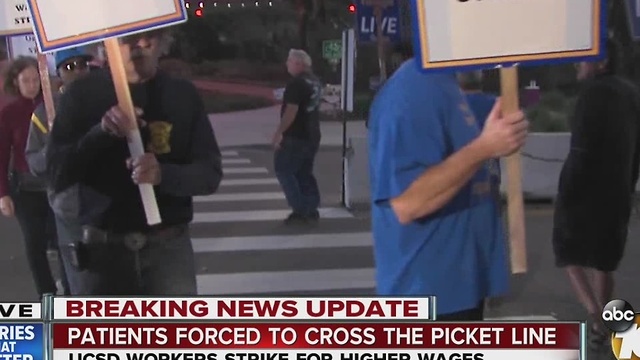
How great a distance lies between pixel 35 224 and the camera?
239 centimetres

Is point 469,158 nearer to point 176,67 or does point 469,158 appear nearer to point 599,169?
point 599,169

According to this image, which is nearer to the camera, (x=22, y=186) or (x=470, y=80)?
(x=470, y=80)

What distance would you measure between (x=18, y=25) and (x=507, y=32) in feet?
4.56

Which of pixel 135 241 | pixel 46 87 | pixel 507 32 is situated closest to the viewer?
pixel 507 32

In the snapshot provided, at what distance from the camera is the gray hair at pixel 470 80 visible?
7.33 ft

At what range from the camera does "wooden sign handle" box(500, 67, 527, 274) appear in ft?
7.34

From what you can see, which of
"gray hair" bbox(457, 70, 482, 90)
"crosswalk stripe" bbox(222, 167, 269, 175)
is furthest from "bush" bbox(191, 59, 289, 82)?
"gray hair" bbox(457, 70, 482, 90)

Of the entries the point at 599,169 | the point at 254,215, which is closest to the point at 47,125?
the point at 254,215

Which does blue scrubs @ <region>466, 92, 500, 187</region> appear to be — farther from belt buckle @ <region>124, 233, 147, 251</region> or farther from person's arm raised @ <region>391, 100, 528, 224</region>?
belt buckle @ <region>124, 233, 147, 251</region>

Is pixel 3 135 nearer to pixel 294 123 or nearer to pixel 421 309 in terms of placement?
pixel 294 123

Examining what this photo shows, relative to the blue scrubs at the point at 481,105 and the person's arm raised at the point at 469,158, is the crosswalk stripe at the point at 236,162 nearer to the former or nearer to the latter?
the person's arm raised at the point at 469,158

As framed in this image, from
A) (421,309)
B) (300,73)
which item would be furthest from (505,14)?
(421,309)

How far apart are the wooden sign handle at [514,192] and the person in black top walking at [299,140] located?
20.6 inches

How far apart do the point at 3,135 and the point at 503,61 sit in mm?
1464
